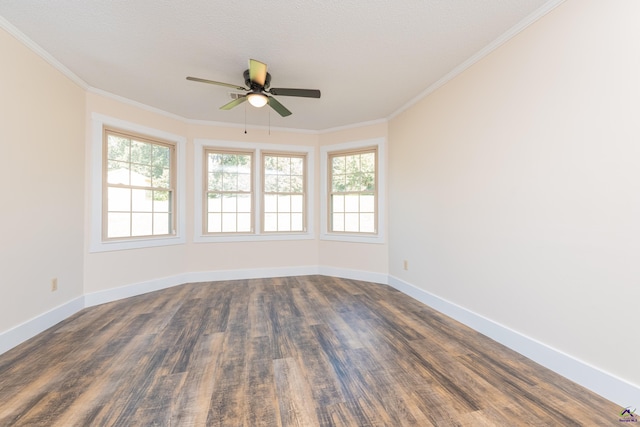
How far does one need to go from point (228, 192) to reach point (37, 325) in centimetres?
272

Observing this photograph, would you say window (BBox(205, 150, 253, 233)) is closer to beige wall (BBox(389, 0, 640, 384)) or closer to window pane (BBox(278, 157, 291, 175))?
window pane (BBox(278, 157, 291, 175))

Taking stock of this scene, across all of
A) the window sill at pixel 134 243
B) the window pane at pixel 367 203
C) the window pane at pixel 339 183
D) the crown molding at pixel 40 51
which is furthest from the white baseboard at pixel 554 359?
the crown molding at pixel 40 51

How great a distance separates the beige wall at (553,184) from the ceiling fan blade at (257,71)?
2029 millimetres

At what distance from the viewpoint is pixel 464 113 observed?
9.07ft

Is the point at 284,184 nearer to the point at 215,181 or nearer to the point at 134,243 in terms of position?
the point at 215,181

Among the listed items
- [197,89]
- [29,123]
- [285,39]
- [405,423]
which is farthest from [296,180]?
[405,423]

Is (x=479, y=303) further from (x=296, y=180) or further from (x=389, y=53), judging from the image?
(x=296, y=180)

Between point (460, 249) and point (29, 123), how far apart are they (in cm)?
434

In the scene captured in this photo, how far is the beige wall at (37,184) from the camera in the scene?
7.34 ft

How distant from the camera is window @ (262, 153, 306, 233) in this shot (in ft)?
15.6

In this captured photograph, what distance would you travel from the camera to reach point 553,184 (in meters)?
1.95

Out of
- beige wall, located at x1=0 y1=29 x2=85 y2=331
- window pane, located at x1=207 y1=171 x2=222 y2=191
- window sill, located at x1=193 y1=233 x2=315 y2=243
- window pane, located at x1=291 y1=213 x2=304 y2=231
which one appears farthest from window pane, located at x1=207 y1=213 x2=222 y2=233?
beige wall, located at x1=0 y1=29 x2=85 y2=331

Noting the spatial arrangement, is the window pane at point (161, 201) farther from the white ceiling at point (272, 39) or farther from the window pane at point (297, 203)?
the window pane at point (297, 203)

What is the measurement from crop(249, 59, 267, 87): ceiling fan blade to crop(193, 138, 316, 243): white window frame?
2.12 m
